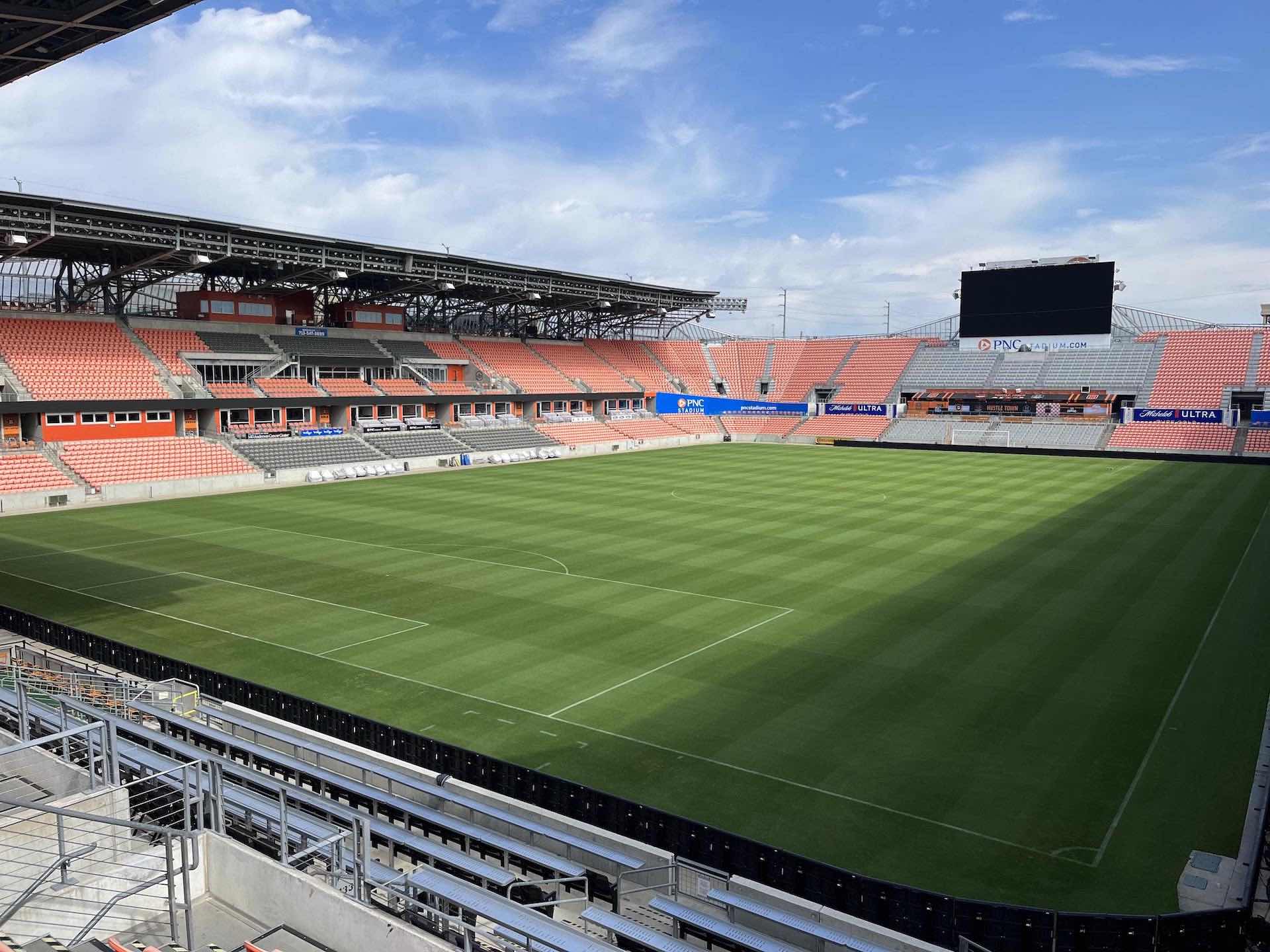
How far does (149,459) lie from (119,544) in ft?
50.7

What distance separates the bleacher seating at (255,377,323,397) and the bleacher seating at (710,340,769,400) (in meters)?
44.2

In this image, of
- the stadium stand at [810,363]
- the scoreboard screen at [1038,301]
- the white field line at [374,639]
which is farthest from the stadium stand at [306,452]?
the scoreboard screen at [1038,301]

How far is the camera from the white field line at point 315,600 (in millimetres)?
21266

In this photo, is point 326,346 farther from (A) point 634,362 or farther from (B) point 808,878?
(B) point 808,878

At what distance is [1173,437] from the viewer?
63344 mm

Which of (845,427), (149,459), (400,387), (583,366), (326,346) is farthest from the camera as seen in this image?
(845,427)

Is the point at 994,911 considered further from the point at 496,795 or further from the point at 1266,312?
the point at 1266,312

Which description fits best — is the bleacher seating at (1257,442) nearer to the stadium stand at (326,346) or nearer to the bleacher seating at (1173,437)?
the bleacher seating at (1173,437)

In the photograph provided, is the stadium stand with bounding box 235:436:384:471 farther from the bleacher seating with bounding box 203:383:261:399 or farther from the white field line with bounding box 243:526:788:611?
the white field line with bounding box 243:526:788:611

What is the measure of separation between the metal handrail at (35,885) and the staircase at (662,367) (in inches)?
3060

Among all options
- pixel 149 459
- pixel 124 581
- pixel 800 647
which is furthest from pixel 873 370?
pixel 124 581

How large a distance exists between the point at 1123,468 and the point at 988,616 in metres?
39.3

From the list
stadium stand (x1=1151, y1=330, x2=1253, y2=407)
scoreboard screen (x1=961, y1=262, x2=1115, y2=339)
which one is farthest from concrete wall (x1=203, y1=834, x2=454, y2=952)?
stadium stand (x1=1151, y1=330, x2=1253, y2=407)

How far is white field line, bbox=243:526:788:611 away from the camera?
2289 centimetres
